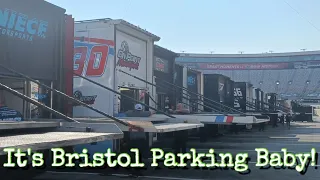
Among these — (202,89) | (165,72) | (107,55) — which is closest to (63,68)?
(107,55)

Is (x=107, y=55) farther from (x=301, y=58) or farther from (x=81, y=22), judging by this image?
(x=301, y=58)

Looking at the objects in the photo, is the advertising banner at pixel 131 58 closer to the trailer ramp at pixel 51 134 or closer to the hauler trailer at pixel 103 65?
the hauler trailer at pixel 103 65

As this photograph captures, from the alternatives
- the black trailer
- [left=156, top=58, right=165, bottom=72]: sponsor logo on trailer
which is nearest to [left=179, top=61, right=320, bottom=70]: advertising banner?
the black trailer

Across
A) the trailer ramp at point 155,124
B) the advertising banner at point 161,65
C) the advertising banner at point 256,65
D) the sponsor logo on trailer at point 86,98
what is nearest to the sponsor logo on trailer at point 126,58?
the sponsor logo on trailer at point 86,98

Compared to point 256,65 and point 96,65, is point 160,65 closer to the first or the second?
point 96,65

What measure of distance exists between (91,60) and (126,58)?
40.1 inches

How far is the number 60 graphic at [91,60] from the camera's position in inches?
362

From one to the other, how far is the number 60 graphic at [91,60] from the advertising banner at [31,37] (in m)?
1.67

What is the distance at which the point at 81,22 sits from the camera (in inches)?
380

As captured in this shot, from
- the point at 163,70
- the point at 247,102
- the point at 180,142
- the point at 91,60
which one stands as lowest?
the point at 180,142

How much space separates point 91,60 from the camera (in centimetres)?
934

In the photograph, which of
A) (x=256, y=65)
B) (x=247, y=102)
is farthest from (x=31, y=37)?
(x=256, y=65)

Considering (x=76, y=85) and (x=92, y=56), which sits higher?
(x=92, y=56)

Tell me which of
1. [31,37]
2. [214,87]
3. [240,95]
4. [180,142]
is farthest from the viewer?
[240,95]
